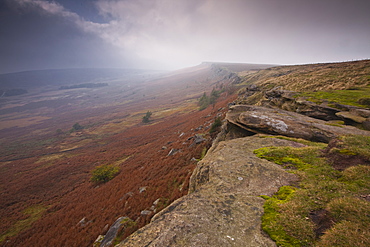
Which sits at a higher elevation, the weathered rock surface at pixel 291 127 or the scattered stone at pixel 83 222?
the weathered rock surface at pixel 291 127

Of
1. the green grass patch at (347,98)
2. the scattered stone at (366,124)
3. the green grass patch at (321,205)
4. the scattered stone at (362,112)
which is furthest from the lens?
the green grass patch at (347,98)

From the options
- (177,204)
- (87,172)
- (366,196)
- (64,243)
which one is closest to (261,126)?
(366,196)

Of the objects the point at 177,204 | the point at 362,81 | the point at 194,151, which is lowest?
the point at 194,151

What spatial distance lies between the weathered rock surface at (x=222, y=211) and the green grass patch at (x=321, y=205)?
1.74ft

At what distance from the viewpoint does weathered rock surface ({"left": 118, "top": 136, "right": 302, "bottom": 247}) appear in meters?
5.12

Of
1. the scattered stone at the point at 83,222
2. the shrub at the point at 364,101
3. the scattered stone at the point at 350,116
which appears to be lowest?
the scattered stone at the point at 83,222

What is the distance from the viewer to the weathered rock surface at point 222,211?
5.12m

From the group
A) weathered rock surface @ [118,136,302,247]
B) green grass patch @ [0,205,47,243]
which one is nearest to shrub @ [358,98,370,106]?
weathered rock surface @ [118,136,302,247]

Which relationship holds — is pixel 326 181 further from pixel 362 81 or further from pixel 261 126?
pixel 362 81

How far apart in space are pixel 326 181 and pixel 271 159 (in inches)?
132

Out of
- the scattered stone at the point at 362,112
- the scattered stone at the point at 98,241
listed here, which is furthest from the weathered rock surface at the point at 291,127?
the scattered stone at the point at 98,241

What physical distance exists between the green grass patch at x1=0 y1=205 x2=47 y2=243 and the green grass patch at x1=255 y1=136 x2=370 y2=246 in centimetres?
3665

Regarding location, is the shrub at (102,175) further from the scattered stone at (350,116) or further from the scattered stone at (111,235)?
the scattered stone at (350,116)

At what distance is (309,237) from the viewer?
15.4 ft
